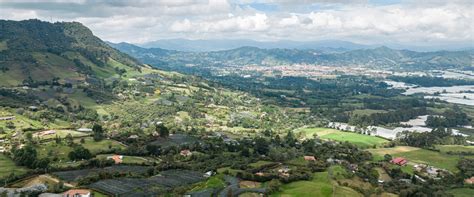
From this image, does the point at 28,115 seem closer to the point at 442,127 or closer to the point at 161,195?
the point at 161,195

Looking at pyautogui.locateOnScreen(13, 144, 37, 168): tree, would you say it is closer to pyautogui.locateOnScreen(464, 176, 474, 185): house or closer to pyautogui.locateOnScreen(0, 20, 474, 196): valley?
pyautogui.locateOnScreen(0, 20, 474, 196): valley

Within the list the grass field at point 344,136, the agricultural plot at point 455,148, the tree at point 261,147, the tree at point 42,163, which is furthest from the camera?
the grass field at point 344,136

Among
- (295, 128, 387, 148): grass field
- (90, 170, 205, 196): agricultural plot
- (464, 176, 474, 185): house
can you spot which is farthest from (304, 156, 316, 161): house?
(295, 128, 387, 148): grass field

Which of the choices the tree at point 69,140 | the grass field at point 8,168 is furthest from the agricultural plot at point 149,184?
the tree at point 69,140

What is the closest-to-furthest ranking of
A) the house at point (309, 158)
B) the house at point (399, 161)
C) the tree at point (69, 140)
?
the house at point (309, 158) → the tree at point (69, 140) → the house at point (399, 161)

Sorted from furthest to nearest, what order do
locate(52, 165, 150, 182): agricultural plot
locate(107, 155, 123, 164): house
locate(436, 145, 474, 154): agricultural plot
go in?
1. locate(436, 145, 474, 154): agricultural plot
2. locate(107, 155, 123, 164): house
3. locate(52, 165, 150, 182): agricultural plot

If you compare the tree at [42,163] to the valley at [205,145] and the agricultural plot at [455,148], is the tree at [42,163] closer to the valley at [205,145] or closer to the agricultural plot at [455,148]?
the valley at [205,145]
